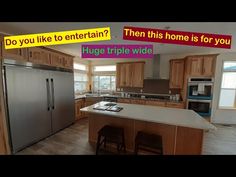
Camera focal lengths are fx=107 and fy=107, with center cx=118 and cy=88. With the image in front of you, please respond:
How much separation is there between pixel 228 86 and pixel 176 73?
2.01m

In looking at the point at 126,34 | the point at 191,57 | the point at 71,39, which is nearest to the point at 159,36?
the point at 126,34

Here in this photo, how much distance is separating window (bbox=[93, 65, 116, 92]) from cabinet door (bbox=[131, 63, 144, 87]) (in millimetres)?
1096

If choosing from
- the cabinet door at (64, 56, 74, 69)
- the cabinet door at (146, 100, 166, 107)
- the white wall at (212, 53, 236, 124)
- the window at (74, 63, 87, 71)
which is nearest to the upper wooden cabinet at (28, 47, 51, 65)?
the cabinet door at (64, 56, 74, 69)

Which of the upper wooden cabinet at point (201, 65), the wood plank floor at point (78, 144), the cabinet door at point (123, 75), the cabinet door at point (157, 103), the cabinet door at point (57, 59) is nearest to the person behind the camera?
the wood plank floor at point (78, 144)

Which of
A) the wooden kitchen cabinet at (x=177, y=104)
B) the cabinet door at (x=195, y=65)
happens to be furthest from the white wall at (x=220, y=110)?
the wooden kitchen cabinet at (x=177, y=104)

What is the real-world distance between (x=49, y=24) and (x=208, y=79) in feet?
14.5

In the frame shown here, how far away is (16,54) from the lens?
209 centimetres

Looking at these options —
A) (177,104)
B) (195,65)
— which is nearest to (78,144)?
(177,104)

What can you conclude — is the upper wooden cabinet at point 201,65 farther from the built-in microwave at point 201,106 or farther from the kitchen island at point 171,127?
the kitchen island at point 171,127

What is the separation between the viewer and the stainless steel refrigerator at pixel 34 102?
2.03 meters

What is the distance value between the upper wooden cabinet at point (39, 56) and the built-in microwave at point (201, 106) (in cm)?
436

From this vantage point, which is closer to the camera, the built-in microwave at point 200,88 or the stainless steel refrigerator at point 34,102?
the stainless steel refrigerator at point 34,102

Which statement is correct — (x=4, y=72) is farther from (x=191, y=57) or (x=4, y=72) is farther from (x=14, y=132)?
(x=191, y=57)
